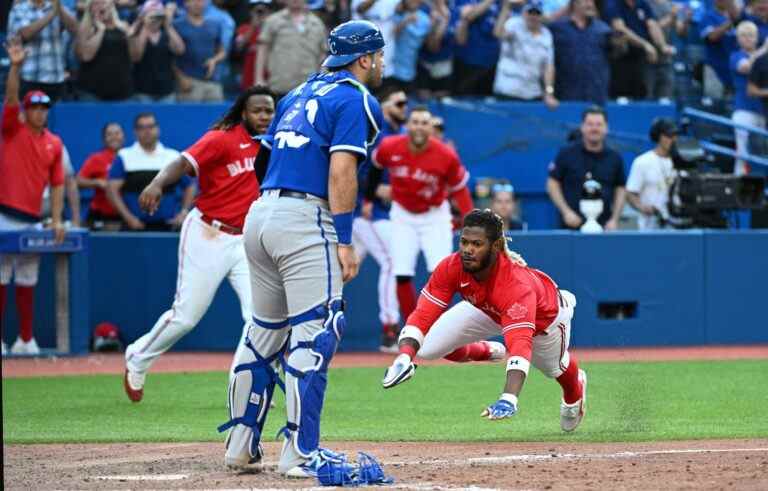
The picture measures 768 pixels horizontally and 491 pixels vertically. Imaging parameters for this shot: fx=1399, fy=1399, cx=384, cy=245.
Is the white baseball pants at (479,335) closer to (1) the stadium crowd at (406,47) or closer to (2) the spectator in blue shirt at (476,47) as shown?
(1) the stadium crowd at (406,47)

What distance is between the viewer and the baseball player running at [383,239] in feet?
46.0

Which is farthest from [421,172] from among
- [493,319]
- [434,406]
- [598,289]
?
[493,319]

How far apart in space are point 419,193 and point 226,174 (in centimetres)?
421

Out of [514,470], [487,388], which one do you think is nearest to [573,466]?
[514,470]

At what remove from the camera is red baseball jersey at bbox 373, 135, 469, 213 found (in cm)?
1361

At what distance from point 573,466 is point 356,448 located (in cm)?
146

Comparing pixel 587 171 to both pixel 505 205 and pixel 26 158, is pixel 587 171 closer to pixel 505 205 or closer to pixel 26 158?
pixel 505 205

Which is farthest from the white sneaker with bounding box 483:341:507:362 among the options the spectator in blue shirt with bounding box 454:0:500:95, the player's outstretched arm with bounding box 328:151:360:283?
the spectator in blue shirt with bounding box 454:0:500:95

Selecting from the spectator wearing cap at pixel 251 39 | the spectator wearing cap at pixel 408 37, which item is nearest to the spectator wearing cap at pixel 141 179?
the spectator wearing cap at pixel 251 39

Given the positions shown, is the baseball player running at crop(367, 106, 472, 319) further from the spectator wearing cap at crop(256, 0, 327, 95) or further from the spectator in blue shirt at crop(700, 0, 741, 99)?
the spectator in blue shirt at crop(700, 0, 741, 99)

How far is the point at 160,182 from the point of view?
29.2 ft

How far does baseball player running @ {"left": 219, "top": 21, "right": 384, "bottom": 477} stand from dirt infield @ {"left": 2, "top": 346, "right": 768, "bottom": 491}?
469 mm

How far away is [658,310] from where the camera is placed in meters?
14.7

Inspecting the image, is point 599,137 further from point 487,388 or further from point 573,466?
point 573,466
